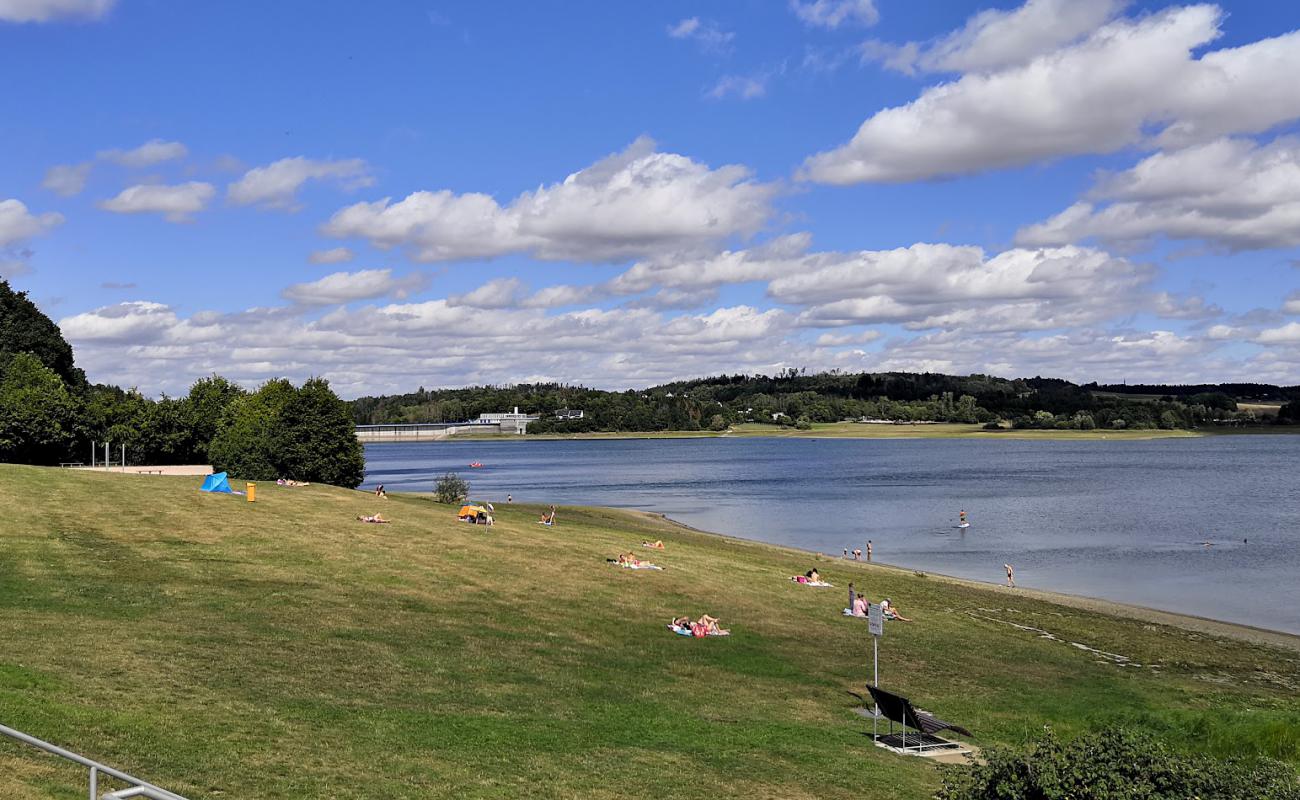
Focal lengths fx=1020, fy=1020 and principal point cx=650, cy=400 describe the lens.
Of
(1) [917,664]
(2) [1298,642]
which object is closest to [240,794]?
(1) [917,664]

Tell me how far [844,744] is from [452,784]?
8207 mm

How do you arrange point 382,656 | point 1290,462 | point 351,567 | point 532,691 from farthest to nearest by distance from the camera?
1. point 1290,462
2. point 351,567
3. point 382,656
4. point 532,691

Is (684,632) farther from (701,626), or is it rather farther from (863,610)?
(863,610)

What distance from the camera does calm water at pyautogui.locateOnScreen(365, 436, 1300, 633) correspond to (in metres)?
55.9

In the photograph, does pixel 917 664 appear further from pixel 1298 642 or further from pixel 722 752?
pixel 1298 642

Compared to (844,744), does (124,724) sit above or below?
above

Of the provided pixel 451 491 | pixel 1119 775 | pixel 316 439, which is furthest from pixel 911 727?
pixel 316 439

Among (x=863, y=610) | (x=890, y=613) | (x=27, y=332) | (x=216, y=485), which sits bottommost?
(x=890, y=613)

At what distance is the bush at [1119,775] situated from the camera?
375 inches

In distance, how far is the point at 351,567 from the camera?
1310 inches

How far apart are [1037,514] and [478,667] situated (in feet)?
266

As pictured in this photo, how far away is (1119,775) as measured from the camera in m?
9.76

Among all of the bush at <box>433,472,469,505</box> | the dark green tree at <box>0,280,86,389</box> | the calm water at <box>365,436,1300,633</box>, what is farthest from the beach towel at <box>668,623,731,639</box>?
the dark green tree at <box>0,280,86,389</box>

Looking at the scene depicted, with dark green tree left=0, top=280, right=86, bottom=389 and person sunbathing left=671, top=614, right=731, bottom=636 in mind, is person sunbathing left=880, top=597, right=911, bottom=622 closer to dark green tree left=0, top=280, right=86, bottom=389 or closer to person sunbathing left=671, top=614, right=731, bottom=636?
Result: person sunbathing left=671, top=614, right=731, bottom=636
